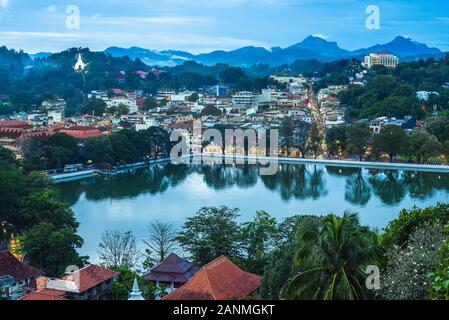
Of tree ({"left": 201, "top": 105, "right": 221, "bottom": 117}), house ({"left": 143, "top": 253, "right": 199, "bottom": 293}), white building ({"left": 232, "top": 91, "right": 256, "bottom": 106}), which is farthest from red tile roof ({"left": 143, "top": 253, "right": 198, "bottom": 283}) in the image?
white building ({"left": 232, "top": 91, "right": 256, "bottom": 106})

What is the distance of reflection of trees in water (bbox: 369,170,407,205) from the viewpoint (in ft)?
33.8

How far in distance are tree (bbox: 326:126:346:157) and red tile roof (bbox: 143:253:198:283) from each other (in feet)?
35.3

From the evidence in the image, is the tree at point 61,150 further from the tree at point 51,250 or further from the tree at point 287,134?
the tree at point 51,250

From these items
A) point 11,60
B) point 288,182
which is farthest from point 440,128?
point 11,60

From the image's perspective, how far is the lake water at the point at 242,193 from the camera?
885 cm

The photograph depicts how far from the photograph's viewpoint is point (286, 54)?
53312 mm

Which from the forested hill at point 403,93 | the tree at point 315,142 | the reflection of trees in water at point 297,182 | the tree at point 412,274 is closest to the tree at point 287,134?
the tree at point 315,142

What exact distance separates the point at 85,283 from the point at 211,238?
1255mm

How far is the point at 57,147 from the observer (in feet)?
44.0

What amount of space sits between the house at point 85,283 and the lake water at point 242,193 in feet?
6.98

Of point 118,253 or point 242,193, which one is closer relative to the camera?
point 118,253

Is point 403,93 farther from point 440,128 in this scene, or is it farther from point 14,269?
point 14,269

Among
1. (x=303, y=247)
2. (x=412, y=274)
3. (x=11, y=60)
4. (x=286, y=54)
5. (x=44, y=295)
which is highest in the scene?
(x=286, y=54)

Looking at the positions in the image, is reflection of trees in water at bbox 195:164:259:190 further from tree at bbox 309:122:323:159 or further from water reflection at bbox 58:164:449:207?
tree at bbox 309:122:323:159
